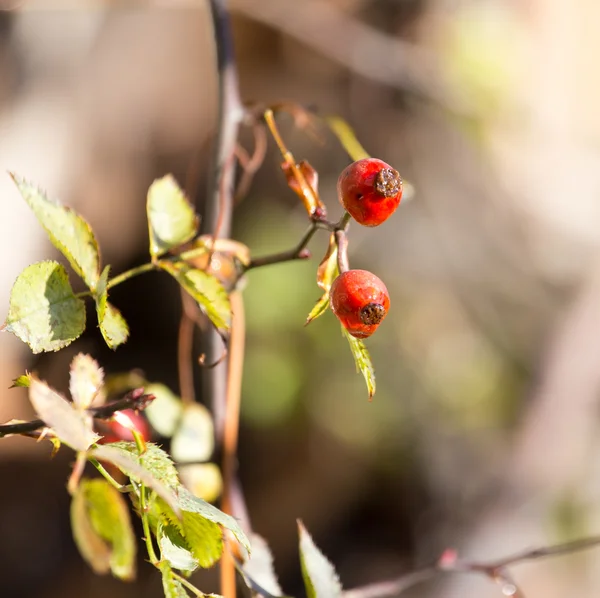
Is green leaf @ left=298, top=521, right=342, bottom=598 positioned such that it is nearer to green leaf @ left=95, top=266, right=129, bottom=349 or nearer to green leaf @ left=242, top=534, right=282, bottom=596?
green leaf @ left=242, top=534, right=282, bottom=596

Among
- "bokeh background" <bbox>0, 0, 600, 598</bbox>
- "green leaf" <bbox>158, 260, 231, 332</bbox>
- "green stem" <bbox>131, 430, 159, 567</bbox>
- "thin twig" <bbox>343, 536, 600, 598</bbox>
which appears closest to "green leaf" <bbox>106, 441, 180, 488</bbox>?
"green stem" <bbox>131, 430, 159, 567</bbox>

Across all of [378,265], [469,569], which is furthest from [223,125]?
[378,265]

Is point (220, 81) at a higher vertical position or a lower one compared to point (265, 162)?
higher

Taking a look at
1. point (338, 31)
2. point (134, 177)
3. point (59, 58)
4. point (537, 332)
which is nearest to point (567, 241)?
point (537, 332)

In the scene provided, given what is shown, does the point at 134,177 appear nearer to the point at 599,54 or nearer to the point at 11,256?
the point at 11,256

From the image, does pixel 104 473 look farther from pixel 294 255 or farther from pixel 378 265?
pixel 378 265

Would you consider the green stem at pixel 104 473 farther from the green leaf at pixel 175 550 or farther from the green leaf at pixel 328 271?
the green leaf at pixel 328 271
